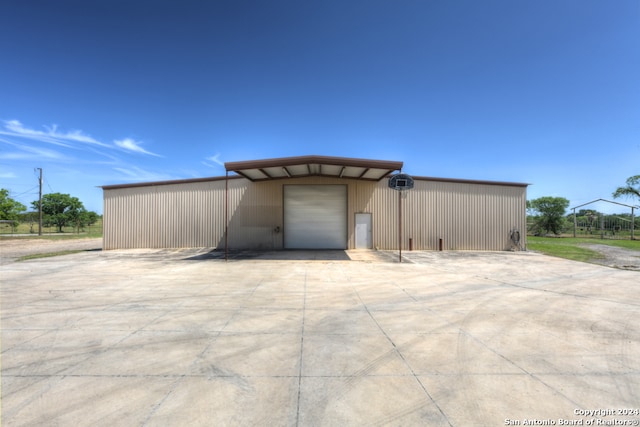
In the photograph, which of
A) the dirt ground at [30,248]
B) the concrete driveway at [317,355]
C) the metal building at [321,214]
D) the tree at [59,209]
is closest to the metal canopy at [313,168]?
the metal building at [321,214]

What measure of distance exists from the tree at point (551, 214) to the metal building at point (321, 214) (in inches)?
986

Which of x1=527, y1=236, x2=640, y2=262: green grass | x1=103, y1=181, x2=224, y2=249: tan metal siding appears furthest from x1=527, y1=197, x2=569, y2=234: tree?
x1=103, y1=181, x2=224, y2=249: tan metal siding

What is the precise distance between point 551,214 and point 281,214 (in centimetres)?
3750

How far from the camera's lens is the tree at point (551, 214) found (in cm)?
3412

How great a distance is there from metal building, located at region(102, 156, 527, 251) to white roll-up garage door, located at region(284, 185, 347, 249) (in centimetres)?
6

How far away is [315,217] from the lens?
16.0 meters

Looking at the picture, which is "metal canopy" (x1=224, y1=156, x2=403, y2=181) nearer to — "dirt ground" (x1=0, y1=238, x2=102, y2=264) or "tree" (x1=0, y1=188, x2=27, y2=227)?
"dirt ground" (x1=0, y1=238, x2=102, y2=264)

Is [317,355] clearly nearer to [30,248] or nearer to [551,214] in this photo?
[30,248]

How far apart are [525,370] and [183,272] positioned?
9.20 m

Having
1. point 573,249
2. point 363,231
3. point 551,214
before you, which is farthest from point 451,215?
point 551,214

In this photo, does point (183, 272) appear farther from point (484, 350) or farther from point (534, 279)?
Answer: point (534, 279)

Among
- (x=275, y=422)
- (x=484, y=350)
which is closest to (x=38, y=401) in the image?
(x=275, y=422)

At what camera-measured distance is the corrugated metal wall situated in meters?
16.0

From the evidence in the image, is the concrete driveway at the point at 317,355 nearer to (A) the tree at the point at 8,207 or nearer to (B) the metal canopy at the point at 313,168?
(B) the metal canopy at the point at 313,168
